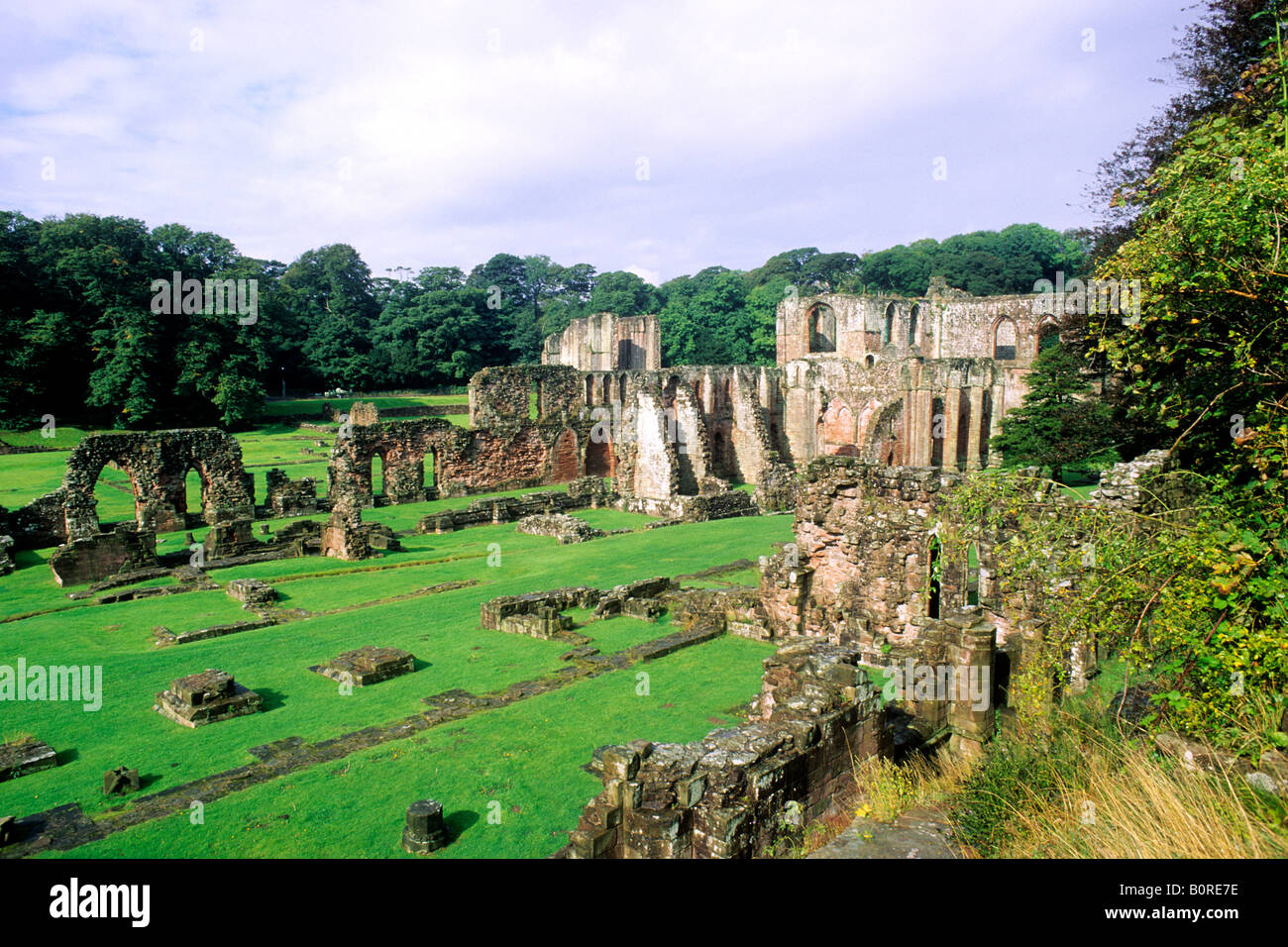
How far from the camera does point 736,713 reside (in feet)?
31.5

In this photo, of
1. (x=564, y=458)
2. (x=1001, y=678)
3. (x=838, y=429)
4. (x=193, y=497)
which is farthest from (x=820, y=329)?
(x=1001, y=678)

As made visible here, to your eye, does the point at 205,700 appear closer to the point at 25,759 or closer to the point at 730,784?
the point at 25,759

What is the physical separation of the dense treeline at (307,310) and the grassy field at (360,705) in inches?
808

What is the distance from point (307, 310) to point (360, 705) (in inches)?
2433

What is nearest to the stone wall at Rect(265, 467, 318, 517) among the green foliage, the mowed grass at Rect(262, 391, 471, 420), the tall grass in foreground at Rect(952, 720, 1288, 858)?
the green foliage

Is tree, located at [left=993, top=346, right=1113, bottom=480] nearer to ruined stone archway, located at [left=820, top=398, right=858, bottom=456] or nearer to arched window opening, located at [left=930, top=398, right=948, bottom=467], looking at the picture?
arched window opening, located at [left=930, top=398, right=948, bottom=467]

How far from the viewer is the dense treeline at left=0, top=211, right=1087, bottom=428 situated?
40844 millimetres

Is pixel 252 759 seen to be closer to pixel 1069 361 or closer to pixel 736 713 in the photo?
pixel 736 713

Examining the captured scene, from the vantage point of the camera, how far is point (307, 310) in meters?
64.5

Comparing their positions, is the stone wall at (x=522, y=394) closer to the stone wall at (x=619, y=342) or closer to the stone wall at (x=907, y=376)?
→ the stone wall at (x=907, y=376)
